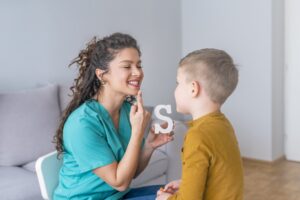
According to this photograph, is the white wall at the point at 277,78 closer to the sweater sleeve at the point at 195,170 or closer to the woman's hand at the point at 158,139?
the woman's hand at the point at 158,139

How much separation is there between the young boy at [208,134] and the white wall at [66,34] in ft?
6.61

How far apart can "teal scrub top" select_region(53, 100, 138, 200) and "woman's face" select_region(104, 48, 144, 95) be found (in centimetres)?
11

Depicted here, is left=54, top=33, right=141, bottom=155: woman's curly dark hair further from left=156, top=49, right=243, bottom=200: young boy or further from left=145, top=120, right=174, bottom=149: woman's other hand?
left=156, top=49, right=243, bottom=200: young boy

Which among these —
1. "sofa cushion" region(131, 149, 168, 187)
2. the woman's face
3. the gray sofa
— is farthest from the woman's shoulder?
"sofa cushion" region(131, 149, 168, 187)

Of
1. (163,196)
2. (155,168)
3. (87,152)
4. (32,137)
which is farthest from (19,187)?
(163,196)

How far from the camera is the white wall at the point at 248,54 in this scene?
12.1ft

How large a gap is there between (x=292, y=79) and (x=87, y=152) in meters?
2.89

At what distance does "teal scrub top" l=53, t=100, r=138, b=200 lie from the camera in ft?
4.37

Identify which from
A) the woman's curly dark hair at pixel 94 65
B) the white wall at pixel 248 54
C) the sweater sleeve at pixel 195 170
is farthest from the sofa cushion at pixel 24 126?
the white wall at pixel 248 54

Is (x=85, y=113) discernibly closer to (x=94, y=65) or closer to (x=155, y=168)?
(x=94, y=65)

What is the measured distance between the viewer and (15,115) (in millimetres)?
2576

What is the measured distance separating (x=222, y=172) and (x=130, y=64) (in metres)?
0.58

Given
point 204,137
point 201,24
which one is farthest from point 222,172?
point 201,24

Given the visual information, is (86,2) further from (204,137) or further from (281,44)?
(204,137)
